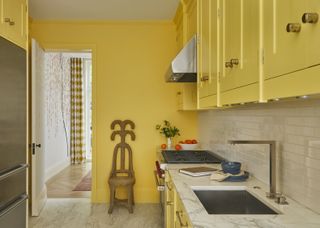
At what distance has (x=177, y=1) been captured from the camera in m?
3.65

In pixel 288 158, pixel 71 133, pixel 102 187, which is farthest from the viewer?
pixel 71 133

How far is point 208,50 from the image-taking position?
2.00 metres

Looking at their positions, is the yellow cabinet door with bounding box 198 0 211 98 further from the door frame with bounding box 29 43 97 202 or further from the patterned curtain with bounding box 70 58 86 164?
the patterned curtain with bounding box 70 58 86 164

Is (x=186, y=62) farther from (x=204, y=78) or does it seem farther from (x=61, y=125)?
(x=61, y=125)

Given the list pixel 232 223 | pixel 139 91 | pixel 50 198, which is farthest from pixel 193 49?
pixel 50 198

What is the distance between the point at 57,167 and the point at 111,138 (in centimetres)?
274

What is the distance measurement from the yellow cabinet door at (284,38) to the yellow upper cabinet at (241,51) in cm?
7

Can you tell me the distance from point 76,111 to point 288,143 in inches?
261

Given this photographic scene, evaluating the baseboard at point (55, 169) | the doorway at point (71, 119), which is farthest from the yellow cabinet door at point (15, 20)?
the baseboard at point (55, 169)

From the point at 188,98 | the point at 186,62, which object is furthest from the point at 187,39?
the point at 186,62

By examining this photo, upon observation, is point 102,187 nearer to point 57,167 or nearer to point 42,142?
point 42,142

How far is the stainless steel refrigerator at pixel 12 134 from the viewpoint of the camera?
194 centimetres

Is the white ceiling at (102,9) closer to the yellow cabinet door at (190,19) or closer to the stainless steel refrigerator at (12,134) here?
the yellow cabinet door at (190,19)

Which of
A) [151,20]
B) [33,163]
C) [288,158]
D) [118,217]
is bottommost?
[118,217]
